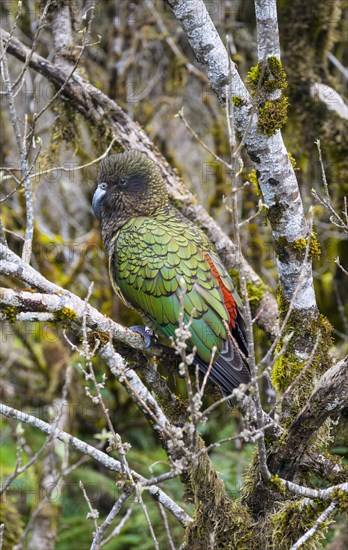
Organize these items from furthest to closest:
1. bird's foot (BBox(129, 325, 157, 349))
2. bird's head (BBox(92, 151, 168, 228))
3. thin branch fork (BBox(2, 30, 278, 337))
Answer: thin branch fork (BBox(2, 30, 278, 337)), bird's head (BBox(92, 151, 168, 228)), bird's foot (BBox(129, 325, 157, 349))

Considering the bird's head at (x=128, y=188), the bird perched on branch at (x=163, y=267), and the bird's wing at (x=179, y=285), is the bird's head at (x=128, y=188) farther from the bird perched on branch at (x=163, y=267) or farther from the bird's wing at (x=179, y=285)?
the bird's wing at (x=179, y=285)

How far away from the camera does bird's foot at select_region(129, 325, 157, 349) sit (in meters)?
3.90

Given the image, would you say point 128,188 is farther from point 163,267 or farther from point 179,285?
point 179,285

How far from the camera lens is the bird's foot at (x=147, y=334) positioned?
3902 mm

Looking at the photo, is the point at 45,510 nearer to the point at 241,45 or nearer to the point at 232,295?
the point at 232,295

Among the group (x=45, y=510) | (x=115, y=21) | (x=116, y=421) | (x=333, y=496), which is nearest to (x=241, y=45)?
(x=115, y=21)

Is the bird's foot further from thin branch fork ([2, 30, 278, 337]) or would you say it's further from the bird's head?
thin branch fork ([2, 30, 278, 337])

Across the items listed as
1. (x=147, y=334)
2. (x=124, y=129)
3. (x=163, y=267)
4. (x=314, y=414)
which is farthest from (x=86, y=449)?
(x=124, y=129)

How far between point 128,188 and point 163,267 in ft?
2.94

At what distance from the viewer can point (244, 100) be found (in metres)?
3.54

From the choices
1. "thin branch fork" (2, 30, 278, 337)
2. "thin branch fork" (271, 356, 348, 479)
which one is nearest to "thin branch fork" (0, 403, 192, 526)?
"thin branch fork" (271, 356, 348, 479)

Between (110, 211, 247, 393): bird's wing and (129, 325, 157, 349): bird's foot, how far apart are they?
96 mm

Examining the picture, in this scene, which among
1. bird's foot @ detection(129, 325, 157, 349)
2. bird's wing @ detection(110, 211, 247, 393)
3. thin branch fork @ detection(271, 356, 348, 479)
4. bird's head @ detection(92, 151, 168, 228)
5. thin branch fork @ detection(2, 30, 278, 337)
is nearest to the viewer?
thin branch fork @ detection(271, 356, 348, 479)

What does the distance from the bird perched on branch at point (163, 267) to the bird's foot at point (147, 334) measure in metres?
0.10
